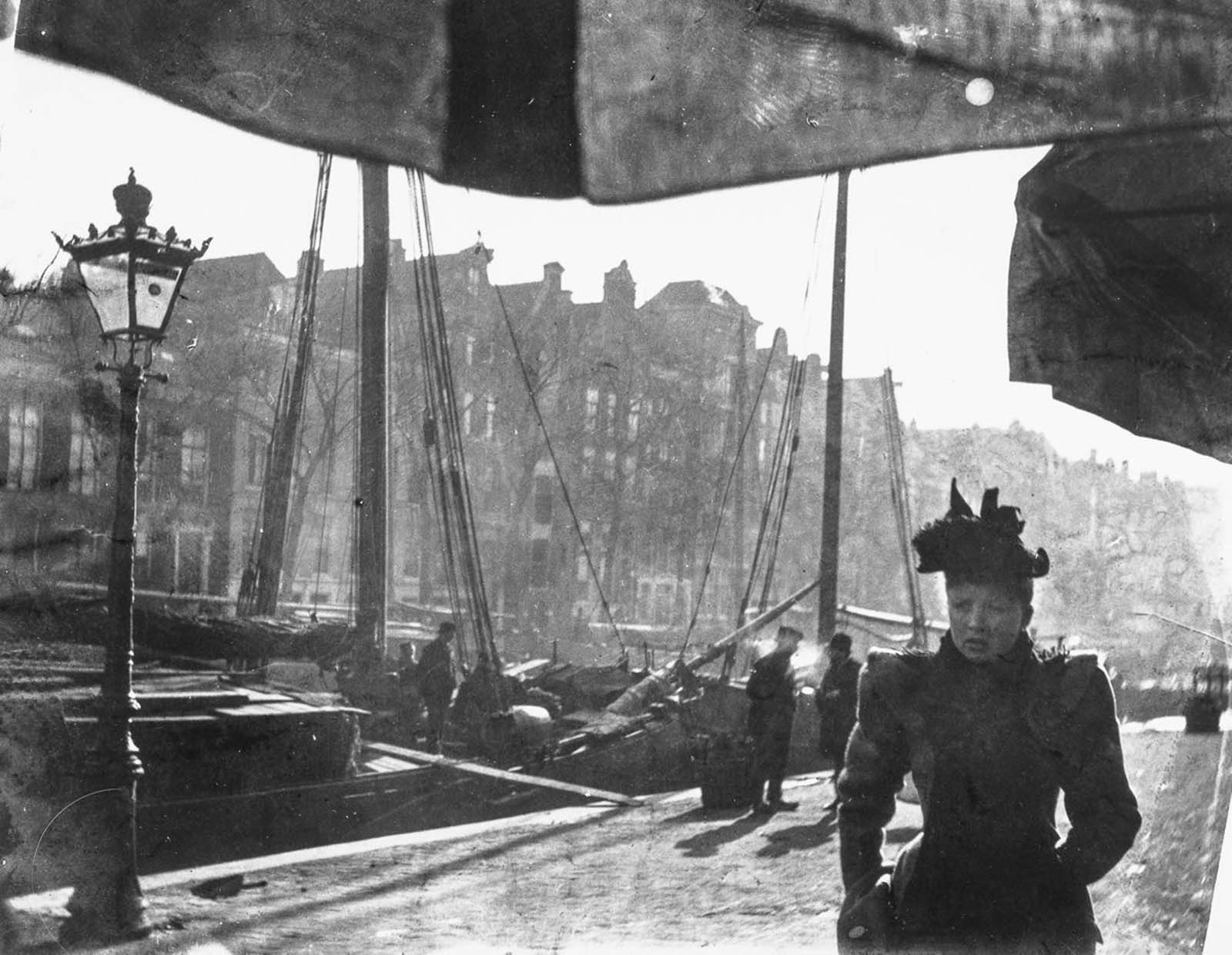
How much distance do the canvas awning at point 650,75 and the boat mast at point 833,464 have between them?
0.16 metres

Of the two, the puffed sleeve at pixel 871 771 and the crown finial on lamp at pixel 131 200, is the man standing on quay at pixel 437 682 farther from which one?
the crown finial on lamp at pixel 131 200

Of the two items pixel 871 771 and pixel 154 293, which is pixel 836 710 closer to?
pixel 871 771

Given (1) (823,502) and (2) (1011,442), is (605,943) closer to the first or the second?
(1) (823,502)

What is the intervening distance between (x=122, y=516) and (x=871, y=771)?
1859 millimetres

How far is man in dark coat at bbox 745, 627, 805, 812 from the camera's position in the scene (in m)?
2.99

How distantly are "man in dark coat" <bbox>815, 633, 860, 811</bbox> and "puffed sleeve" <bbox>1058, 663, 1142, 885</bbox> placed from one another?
0.54 meters

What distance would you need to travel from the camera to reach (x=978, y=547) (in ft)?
9.97

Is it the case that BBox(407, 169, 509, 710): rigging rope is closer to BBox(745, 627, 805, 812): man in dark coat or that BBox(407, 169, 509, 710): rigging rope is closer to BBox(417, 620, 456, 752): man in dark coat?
BBox(417, 620, 456, 752): man in dark coat

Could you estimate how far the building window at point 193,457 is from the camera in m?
2.72

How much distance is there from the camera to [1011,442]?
3.18m

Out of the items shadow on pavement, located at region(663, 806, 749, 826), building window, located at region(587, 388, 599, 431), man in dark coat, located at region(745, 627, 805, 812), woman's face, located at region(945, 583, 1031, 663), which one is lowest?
shadow on pavement, located at region(663, 806, 749, 826)

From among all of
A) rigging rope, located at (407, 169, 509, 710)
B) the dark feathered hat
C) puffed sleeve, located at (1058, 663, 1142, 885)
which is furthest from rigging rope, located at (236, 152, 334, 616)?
puffed sleeve, located at (1058, 663, 1142, 885)

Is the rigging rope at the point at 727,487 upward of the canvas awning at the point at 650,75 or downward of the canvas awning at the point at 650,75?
downward

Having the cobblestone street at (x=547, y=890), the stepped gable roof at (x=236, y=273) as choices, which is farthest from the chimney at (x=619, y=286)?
the cobblestone street at (x=547, y=890)
